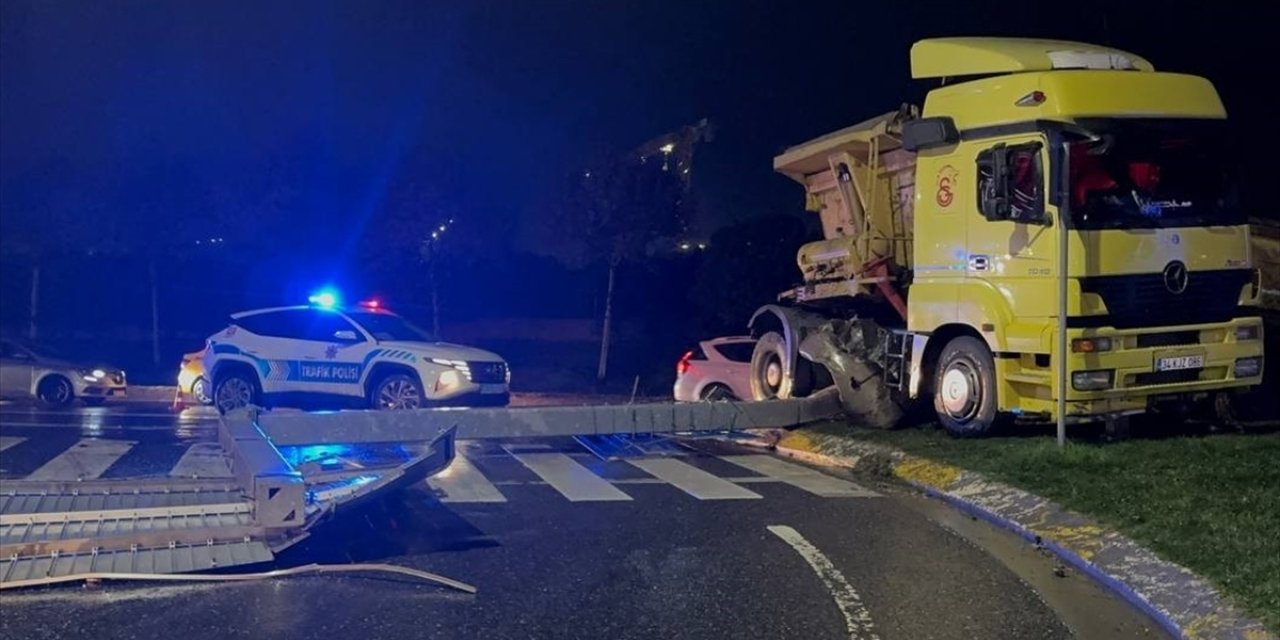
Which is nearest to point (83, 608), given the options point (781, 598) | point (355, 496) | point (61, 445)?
point (355, 496)

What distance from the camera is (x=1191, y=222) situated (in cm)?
1046

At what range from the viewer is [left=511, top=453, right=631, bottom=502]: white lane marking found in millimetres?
9242

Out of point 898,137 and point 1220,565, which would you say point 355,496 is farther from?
point 898,137

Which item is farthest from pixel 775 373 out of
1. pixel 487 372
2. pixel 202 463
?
pixel 202 463

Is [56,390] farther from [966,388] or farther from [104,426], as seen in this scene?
[966,388]

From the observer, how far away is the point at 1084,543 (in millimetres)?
7258

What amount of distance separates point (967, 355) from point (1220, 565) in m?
5.09

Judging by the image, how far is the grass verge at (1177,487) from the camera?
6.15m

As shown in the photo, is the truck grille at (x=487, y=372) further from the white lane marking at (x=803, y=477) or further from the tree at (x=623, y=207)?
the tree at (x=623, y=207)

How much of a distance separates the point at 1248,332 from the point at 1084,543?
4.75m

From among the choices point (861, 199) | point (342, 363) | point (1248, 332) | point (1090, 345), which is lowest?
point (342, 363)

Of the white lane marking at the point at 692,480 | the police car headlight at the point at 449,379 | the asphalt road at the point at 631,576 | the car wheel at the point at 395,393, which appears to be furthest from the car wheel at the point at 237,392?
the white lane marking at the point at 692,480

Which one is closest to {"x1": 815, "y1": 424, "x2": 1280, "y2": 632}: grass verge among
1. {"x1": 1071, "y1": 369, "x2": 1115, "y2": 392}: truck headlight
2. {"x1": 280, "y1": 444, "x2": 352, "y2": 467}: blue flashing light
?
{"x1": 1071, "y1": 369, "x2": 1115, "y2": 392}: truck headlight

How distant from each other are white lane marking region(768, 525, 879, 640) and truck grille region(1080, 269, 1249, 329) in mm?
4210
